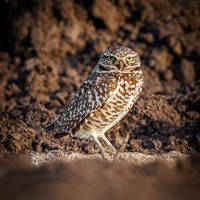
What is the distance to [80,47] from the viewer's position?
9.56m

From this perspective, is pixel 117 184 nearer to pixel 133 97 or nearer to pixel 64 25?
pixel 133 97

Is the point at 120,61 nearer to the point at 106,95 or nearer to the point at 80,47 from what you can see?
the point at 106,95

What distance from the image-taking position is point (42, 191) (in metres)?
2.33

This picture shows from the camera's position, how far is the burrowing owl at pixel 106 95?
3.95 meters

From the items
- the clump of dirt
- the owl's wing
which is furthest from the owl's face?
the clump of dirt

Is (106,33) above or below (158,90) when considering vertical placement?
above

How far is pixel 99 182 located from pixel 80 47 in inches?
298

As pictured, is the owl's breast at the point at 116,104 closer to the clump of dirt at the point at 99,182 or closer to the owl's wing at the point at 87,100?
the owl's wing at the point at 87,100

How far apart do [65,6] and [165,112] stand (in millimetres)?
5913

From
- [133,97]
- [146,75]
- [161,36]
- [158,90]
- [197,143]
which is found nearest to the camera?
[133,97]

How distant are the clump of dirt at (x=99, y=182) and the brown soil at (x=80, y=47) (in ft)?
9.23

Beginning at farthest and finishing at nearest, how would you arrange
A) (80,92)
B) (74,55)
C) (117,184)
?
(74,55) → (80,92) → (117,184)

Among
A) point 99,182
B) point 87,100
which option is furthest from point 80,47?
point 99,182

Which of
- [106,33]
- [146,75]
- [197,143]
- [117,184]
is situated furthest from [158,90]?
[117,184]
